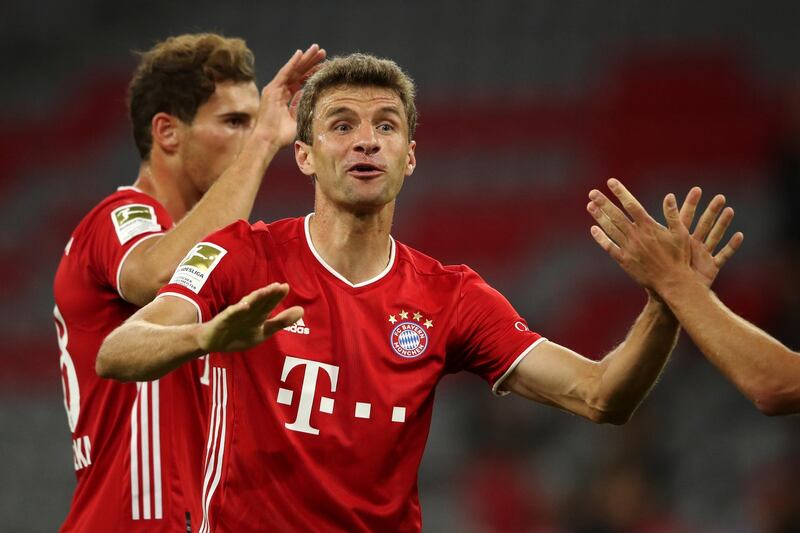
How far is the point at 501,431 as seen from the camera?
9.75m

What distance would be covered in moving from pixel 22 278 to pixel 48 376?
136 centimetres

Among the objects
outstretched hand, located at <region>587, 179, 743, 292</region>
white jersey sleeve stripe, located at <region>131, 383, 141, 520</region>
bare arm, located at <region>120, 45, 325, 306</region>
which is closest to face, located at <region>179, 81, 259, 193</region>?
bare arm, located at <region>120, 45, 325, 306</region>

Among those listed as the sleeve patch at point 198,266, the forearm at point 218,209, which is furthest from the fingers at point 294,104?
the sleeve patch at point 198,266

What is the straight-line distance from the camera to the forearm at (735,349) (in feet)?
11.8

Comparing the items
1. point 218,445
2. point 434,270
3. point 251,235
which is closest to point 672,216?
point 434,270

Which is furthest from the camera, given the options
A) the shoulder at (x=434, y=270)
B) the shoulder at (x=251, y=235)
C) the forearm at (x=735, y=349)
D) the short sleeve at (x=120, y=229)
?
the short sleeve at (x=120, y=229)

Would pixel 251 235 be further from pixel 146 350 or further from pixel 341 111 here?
pixel 146 350

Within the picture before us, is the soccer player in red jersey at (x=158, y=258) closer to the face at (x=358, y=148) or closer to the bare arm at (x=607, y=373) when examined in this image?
the face at (x=358, y=148)

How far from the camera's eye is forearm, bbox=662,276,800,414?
3.60 metres

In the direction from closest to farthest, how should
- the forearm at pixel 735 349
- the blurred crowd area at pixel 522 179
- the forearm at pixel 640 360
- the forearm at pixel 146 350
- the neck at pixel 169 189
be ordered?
1. the forearm at pixel 146 350
2. the forearm at pixel 735 349
3. the forearm at pixel 640 360
4. the neck at pixel 169 189
5. the blurred crowd area at pixel 522 179

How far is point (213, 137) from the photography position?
4953 millimetres

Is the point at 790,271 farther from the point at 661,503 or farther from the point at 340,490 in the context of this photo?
the point at 340,490

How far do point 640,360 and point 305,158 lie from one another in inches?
54.3

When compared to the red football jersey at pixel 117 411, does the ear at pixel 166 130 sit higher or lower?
higher
